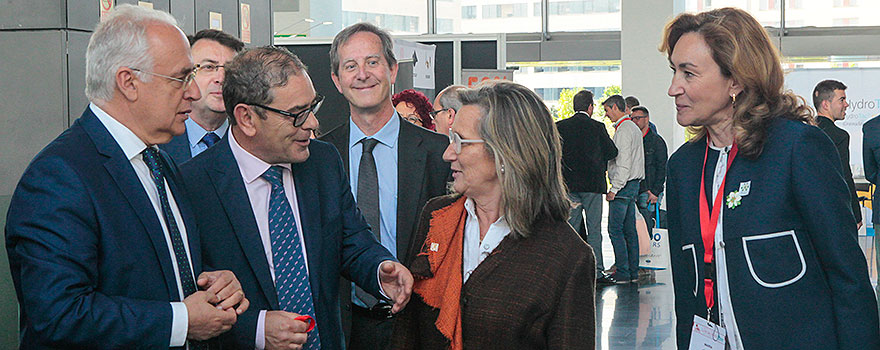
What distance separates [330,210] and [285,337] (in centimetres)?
45

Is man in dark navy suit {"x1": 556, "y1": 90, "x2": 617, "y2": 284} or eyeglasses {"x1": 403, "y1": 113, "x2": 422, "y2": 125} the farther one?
man in dark navy suit {"x1": 556, "y1": 90, "x2": 617, "y2": 284}

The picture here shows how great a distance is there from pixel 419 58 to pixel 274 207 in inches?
183

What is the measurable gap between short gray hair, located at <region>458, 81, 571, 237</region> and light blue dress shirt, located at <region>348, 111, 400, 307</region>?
727 mm

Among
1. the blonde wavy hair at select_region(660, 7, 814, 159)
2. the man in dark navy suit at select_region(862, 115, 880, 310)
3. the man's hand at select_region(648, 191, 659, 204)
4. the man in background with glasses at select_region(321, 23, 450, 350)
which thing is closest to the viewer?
the blonde wavy hair at select_region(660, 7, 814, 159)

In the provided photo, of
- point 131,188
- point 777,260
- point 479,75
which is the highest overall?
point 479,75

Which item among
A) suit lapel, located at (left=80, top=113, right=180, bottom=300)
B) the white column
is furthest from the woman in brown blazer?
the white column

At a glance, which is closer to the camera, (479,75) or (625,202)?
(479,75)

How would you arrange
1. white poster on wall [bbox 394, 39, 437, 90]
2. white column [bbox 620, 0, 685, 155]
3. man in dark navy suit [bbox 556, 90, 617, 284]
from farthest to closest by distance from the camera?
1. white column [bbox 620, 0, 685, 155]
2. man in dark navy suit [bbox 556, 90, 617, 284]
3. white poster on wall [bbox 394, 39, 437, 90]

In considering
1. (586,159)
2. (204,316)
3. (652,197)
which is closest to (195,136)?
(204,316)

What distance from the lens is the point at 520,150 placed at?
7.23 feet

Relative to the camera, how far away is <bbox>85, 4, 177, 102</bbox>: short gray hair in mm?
1847

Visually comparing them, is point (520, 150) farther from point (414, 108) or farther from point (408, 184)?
point (414, 108)

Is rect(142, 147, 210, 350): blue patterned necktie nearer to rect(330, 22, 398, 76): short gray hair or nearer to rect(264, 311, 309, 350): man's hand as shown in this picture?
rect(264, 311, 309, 350): man's hand

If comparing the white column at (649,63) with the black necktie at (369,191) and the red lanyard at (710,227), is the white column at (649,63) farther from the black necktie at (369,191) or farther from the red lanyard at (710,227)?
the red lanyard at (710,227)
